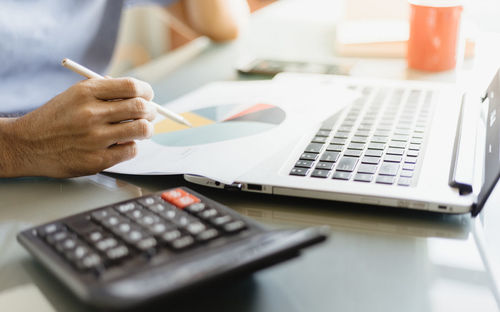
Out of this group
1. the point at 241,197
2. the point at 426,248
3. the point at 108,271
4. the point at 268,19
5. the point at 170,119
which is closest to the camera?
the point at 108,271

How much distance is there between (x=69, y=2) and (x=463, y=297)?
920mm

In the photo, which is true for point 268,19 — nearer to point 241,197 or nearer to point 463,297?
point 241,197

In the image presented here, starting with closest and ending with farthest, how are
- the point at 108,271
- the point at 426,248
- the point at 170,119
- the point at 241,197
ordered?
the point at 108,271
the point at 426,248
the point at 241,197
the point at 170,119

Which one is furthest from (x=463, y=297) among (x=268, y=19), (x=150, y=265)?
(x=268, y=19)

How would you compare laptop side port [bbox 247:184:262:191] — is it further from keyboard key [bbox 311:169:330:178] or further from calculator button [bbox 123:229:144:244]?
calculator button [bbox 123:229:144:244]

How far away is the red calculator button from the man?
14 centimetres

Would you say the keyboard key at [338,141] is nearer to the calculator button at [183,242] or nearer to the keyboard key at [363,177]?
the keyboard key at [363,177]

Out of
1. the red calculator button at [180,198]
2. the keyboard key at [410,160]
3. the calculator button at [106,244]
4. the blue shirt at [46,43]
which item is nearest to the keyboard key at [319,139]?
the keyboard key at [410,160]

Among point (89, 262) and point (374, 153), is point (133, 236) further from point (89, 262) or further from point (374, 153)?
point (374, 153)

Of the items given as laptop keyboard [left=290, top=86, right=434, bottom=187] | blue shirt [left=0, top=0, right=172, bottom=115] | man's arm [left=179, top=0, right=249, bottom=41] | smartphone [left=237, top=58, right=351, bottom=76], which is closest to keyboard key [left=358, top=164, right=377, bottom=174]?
laptop keyboard [left=290, top=86, right=434, bottom=187]

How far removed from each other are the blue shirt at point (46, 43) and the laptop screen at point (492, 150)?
0.76 m

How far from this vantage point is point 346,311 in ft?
1.35

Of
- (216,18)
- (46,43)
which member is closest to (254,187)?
(46,43)

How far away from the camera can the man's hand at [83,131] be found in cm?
62
